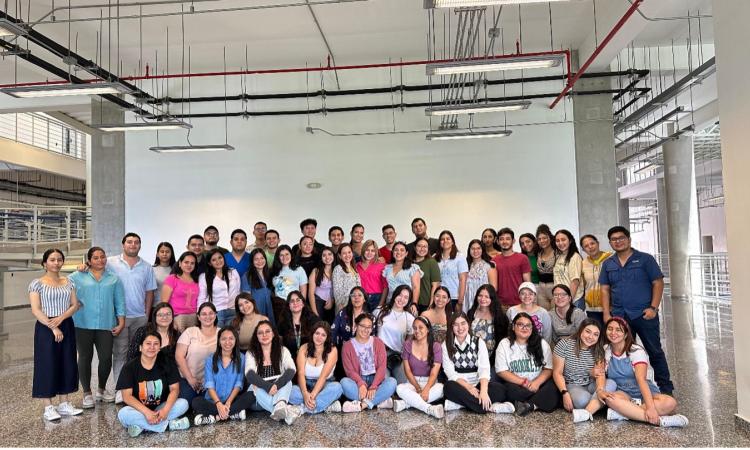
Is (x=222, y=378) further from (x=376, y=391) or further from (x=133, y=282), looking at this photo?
(x=133, y=282)

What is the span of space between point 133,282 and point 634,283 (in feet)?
14.3

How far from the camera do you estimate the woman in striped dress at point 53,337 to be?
404 centimetres

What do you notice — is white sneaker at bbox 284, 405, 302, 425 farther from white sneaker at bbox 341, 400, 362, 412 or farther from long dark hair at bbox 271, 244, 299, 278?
long dark hair at bbox 271, 244, 299, 278

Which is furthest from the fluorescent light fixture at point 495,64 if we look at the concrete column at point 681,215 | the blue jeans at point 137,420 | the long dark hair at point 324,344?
the concrete column at point 681,215

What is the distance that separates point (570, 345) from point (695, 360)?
2.63 meters

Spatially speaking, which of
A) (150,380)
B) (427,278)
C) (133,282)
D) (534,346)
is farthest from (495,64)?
(150,380)

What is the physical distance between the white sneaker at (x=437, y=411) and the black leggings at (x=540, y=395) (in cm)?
55

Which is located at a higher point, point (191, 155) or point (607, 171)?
point (191, 155)

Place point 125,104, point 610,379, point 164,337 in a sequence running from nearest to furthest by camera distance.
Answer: point 610,379 → point 164,337 → point 125,104

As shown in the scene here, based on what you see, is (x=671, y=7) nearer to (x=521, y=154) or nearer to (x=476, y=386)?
(x=521, y=154)

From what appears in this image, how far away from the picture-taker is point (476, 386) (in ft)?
13.4

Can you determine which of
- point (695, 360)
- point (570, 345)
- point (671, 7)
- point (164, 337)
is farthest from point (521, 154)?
point (164, 337)

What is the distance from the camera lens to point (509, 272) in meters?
5.09

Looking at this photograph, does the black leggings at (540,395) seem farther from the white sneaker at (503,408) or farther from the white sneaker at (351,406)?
the white sneaker at (351,406)
